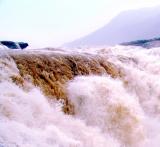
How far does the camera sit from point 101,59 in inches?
613

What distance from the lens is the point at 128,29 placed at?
4604 inches

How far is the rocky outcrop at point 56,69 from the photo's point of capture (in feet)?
39.0

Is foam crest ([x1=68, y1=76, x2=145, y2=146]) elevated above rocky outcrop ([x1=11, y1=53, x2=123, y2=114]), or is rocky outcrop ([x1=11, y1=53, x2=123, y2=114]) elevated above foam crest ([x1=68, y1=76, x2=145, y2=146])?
rocky outcrop ([x1=11, y1=53, x2=123, y2=114])

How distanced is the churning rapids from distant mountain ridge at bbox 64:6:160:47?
85961 mm

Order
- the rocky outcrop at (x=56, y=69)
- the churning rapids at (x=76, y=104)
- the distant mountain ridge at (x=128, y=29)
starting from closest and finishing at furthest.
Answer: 1. the churning rapids at (x=76, y=104)
2. the rocky outcrop at (x=56, y=69)
3. the distant mountain ridge at (x=128, y=29)

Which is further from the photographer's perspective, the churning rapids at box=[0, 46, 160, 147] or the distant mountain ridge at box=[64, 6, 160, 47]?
the distant mountain ridge at box=[64, 6, 160, 47]

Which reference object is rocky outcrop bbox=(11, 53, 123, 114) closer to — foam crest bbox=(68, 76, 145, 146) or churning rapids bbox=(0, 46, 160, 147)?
churning rapids bbox=(0, 46, 160, 147)

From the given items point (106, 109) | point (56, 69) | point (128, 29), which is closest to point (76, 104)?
point (106, 109)

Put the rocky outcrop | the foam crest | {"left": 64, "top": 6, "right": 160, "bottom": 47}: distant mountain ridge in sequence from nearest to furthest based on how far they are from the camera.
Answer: the rocky outcrop, the foam crest, {"left": 64, "top": 6, "right": 160, "bottom": 47}: distant mountain ridge

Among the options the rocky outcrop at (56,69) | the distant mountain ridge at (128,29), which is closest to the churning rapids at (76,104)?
the rocky outcrop at (56,69)

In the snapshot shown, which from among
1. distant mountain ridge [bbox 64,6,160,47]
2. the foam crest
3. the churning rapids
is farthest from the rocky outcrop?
distant mountain ridge [bbox 64,6,160,47]

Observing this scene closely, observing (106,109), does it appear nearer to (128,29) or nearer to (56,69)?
(56,69)

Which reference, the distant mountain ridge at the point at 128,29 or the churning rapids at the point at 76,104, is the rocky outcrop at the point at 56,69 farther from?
the distant mountain ridge at the point at 128,29

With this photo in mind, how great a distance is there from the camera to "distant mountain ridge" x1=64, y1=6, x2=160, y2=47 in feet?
349
